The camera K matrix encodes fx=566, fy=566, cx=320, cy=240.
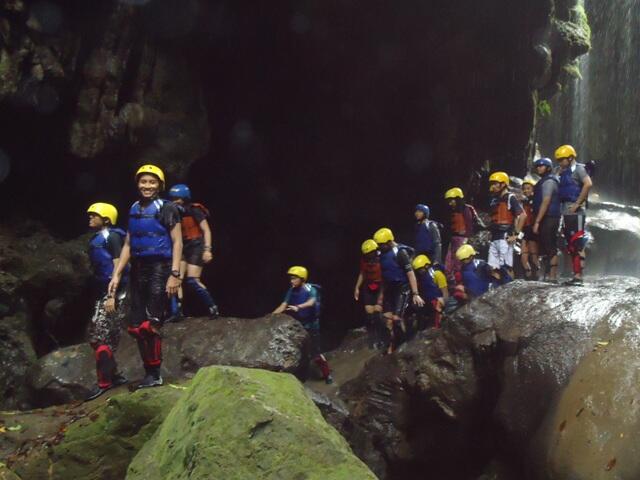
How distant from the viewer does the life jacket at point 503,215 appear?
9.92 metres

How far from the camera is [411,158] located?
16312mm

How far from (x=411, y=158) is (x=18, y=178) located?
1026 centimetres

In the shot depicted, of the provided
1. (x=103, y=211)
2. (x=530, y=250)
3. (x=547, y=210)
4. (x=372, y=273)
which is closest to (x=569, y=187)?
(x=547, y=210)

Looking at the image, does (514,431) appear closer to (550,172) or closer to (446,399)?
(446,399)

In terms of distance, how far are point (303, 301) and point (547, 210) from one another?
4.18 m

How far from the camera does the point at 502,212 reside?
9.95 m

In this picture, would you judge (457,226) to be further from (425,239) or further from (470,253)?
(470,253)

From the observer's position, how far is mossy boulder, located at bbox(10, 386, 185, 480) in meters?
4.62

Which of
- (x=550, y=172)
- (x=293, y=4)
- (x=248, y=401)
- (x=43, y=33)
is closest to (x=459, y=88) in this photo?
(x=293, y=4)

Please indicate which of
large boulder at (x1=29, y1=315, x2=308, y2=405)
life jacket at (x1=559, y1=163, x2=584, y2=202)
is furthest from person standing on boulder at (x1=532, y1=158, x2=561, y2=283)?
large boulder at (x1=29, y1=315, x2=308, y2=405)

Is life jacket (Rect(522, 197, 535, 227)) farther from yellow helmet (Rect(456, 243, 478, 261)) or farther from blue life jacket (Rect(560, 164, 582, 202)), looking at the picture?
yellow helmet (Rect(456, 243, 478, 261))

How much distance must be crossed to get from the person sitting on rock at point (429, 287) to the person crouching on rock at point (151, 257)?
214 inches

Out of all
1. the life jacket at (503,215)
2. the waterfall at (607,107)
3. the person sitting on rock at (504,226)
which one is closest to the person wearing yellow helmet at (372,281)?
the person sitting on rock at (504,226)

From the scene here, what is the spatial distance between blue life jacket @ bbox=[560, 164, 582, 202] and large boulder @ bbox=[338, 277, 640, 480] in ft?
8.18
